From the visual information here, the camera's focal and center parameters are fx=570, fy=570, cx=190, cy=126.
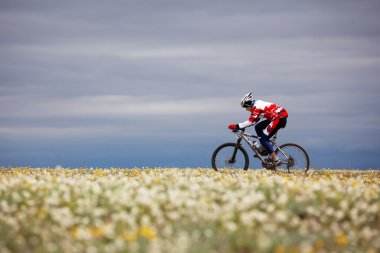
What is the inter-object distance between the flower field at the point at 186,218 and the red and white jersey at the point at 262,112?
8.18 m

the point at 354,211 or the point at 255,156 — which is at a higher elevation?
the point at 255,156

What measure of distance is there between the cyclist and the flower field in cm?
821

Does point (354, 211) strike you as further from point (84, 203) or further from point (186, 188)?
point (84, 203)

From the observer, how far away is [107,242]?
8.87 m

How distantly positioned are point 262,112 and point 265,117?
0.27 meters

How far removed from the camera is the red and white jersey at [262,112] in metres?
21.0

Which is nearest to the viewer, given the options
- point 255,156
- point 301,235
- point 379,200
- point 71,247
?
point 71,247

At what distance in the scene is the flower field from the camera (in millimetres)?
8586

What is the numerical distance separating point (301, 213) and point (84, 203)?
4.10m

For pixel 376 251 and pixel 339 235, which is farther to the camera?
pixel 339 235

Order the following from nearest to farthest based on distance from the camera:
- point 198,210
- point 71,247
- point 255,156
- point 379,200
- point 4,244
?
point 71,247 < point 4,244 < point 198,210 < point 379,200 < point 255,156

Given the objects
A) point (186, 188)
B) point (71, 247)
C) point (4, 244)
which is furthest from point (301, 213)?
point (4, 244)

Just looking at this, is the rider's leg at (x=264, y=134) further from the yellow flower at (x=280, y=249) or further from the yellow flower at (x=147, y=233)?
the yellow flower at (x=280, y=249)

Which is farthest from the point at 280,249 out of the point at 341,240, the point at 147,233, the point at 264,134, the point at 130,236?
the point at 264,134
